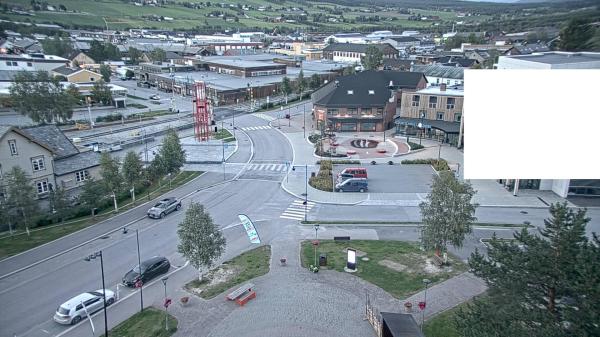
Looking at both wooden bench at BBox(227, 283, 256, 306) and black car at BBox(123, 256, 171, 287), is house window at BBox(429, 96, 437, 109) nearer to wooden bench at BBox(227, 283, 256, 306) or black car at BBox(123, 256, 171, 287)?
wooden bench at BBox(227, 283, 256, 306)

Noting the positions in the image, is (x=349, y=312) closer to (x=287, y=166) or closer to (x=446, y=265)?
(x=446, y=265)

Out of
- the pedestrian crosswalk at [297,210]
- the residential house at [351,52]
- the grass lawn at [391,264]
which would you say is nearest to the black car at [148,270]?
the grass lawn at [391,264]

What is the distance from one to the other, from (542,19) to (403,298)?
636 ft

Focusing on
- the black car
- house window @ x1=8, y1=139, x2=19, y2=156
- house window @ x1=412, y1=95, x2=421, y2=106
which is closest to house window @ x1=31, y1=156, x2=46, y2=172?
house window @ x1=8, y1=139, x2=19, y2=156

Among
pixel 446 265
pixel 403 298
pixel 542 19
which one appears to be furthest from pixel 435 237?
pixel 542 19

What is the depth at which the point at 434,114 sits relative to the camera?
5675 cm

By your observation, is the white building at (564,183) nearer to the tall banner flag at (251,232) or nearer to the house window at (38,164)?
the tall banner flag at (251,232)

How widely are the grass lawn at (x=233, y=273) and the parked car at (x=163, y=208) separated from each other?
9138 mm

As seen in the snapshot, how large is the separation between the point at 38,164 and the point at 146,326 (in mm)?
22972

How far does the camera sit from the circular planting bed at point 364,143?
54.0 m

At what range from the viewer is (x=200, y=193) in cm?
3834

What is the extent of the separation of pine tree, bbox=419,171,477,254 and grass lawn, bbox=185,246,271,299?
9830mm

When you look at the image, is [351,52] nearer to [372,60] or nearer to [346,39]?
[372,60]

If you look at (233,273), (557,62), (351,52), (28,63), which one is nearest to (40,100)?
(28,63)
